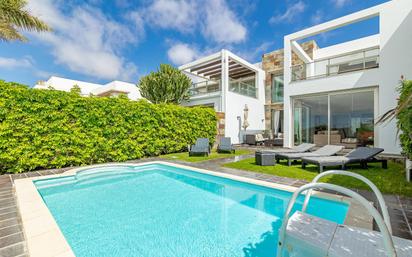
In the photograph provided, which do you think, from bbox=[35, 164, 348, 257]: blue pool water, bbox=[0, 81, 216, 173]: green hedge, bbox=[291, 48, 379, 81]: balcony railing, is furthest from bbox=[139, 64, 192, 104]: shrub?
bbox=[35, 164, 348, 257]: blue pool water

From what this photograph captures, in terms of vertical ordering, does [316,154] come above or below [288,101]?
below

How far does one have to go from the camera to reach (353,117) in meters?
12.8

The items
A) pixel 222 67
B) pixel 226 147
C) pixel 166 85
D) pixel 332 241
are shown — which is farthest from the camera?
pixel 166 85

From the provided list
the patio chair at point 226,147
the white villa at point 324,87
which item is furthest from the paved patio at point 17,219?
the patio chair at point 226,147

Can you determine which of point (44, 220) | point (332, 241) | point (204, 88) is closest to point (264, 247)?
point (332, 241)

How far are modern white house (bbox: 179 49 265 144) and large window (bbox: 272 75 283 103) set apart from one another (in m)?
1.06

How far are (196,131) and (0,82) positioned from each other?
9629mm

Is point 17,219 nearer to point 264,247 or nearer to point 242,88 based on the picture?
point 264,247

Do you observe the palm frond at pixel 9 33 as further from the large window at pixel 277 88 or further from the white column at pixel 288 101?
the large window at pixel 277 88

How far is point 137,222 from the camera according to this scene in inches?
165

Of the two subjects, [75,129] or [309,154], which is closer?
[75,129]

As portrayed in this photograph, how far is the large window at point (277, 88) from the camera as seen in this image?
62.8ft

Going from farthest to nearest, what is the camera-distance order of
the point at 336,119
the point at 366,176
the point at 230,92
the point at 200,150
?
the point at 230,92 < the point at 336,119 < the point at 200,150 < the point at 366,176

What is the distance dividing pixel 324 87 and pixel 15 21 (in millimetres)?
17798
